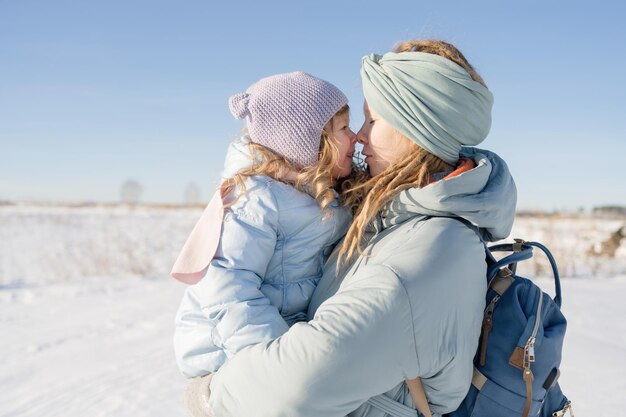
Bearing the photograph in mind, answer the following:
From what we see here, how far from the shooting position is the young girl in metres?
1.61

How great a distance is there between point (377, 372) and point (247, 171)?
2.61 ft

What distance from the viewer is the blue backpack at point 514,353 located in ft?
4.82

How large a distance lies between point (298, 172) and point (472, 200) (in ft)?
1.98

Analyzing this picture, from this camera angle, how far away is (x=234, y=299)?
1582mm

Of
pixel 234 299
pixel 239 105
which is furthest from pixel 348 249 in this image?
pixel 239 105

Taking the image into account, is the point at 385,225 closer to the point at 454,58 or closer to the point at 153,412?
the point at 454,58

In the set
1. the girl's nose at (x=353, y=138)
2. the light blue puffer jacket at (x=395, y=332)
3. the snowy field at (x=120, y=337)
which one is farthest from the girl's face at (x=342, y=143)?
the snowy field at (x=120, y=337)

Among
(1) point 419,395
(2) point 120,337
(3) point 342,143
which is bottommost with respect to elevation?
(2) point 120,337

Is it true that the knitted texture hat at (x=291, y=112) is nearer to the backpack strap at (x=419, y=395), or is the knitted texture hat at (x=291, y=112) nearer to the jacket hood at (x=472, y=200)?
the jacket hood at (x=472, y=200)

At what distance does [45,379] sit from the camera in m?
4.09

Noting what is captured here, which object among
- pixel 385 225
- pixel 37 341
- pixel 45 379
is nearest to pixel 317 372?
pixel 385 225

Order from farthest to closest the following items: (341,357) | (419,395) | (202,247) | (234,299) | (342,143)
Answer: (342,143) < (202,247) < (234,299) < (419,395) < (341,357)

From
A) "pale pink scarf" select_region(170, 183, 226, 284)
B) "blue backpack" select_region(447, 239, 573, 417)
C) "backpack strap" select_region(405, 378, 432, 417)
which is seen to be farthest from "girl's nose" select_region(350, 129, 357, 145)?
"backpack strap" select_region(405, 378, 432, 417)

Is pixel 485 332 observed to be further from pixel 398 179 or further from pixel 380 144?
pixel 380 144
